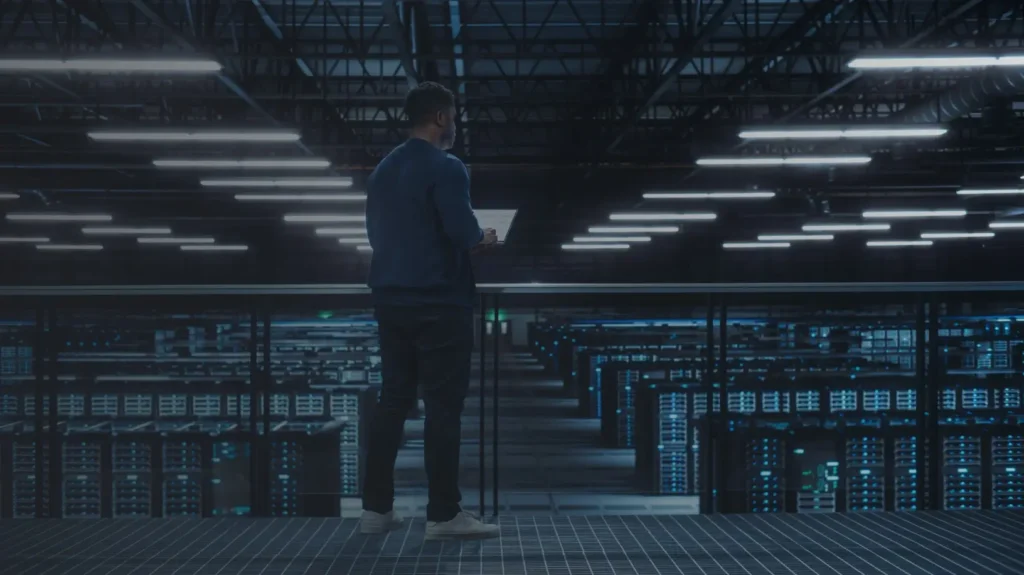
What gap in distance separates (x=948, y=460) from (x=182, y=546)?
313cm

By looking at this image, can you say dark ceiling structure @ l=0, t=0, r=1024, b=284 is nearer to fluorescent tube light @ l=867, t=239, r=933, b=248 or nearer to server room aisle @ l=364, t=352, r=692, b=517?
fluorescent tube light @ l=867, t=239, r=933, b=248

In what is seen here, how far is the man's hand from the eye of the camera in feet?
7.81

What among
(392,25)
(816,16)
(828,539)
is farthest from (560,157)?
(828,539)

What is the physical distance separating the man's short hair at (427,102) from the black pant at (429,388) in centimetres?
52

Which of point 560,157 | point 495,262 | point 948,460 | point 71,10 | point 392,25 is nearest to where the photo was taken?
point 948,460

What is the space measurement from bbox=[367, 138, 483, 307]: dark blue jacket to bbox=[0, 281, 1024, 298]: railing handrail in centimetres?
54

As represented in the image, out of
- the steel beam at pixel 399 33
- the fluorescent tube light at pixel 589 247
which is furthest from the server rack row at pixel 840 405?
the fluorescent tube light at pixel 589 247

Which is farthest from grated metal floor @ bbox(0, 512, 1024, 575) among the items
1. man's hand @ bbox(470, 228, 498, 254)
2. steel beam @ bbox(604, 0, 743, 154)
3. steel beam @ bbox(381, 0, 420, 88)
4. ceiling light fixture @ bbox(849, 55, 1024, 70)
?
steel beam @ bbox(604, 0, 743, 154)

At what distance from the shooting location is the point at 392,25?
32.2 feet

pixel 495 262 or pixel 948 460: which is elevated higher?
pixel 495 262

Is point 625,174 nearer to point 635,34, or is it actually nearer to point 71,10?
point 635,34

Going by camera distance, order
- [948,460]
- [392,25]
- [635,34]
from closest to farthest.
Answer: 1. [948,460]
2. [392,25]
3. [635,34]

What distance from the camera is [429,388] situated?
2.43m

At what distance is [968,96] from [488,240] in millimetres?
13155
